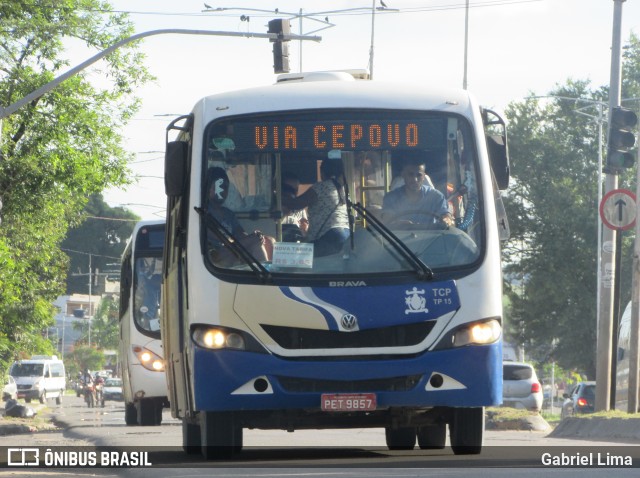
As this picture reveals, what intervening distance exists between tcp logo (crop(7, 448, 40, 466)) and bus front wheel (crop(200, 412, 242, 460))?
208 cm

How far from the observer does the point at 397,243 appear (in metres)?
11.8

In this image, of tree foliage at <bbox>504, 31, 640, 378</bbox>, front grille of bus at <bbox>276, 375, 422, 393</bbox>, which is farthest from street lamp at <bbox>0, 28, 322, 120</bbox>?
tree foliage at <bbox>504, 31, 640, 378</bbox>

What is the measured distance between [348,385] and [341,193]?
1431mm

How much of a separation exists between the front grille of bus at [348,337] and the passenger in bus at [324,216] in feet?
2.02

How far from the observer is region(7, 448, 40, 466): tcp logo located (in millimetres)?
14078

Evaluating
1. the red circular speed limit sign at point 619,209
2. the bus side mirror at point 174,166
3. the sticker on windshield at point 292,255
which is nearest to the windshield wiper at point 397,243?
the sticker on windshield at point 292,255

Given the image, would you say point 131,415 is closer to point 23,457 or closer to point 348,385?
point 23,457

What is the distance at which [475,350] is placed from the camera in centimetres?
1160

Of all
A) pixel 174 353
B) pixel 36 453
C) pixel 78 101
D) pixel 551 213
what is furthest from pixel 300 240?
pixel 551 213

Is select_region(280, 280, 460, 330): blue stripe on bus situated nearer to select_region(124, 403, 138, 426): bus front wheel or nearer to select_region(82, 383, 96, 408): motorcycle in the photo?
select_region(124, 403, 138, 426): bus front wheel

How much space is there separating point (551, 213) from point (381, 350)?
187 ft

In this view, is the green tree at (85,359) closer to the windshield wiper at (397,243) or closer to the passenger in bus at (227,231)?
the passenger in bus at (227,231)

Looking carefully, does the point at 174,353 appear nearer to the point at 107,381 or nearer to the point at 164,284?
the point at 164,284

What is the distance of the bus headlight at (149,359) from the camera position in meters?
24.4
